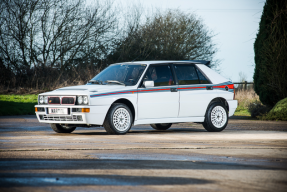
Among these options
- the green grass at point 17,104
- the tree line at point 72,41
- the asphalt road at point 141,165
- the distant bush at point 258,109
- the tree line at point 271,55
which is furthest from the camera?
the tree line at point 72,41

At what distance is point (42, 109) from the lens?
34.9ft

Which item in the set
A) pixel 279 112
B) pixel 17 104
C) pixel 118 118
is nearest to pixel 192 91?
pixel 118 118

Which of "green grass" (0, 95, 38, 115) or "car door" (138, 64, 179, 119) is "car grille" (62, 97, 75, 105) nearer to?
"car door" (138, 64, 179, 119)

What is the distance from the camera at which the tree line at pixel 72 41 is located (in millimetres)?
27375

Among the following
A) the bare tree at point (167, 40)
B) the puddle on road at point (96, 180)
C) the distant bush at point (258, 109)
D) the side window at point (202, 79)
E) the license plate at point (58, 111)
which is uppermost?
the bare tree at point (167, 40)

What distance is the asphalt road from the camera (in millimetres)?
4789

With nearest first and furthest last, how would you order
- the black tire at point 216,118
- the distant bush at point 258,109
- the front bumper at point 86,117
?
the front bumper at point 86,117 < the black tire at point 216,118 < the distant bush at point 258,109

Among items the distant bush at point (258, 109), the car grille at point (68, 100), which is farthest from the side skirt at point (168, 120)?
the distant bush at point (258, 109)

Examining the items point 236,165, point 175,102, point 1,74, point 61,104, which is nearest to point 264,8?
point 175,102

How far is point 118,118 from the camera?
33.7ft

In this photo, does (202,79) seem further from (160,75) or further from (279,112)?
(279,112)

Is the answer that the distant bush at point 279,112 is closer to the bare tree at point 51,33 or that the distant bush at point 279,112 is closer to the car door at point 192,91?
the car door at point 192,91

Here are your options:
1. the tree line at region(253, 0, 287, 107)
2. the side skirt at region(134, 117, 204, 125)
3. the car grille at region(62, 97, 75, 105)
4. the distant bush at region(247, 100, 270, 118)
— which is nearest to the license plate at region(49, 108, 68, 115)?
the car grille at region(62, 97, 75, 105)

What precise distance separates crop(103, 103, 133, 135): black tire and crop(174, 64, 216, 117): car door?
149 cm
